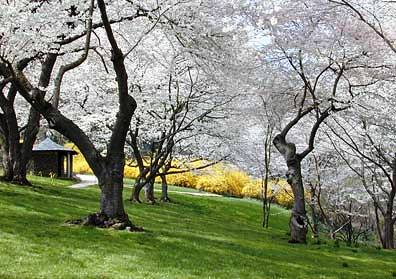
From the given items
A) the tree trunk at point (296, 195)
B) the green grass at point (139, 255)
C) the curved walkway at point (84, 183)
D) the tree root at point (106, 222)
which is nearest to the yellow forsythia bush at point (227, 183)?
the curved walkway at point (84, 183)

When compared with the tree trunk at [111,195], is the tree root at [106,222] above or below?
below

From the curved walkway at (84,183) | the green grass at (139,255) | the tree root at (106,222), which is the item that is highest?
the curved walkway at (84,183)

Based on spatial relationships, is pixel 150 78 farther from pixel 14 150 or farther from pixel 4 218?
pixel 4 218

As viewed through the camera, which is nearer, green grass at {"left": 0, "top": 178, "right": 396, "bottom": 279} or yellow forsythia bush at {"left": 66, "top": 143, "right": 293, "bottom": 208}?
green grass at {"left": 0, "top": 178, "right": 396, "bottom": 279}

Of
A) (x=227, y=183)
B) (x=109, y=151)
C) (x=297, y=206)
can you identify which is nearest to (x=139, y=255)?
(x=109, y=151)

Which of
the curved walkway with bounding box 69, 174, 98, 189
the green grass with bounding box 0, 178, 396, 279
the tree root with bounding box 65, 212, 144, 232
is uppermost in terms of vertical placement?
the curved walkway with bounding box 69, 174, 98, 189

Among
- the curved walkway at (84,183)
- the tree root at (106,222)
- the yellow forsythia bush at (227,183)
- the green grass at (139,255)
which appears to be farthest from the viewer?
the yellow forsythia bush at (227,183)

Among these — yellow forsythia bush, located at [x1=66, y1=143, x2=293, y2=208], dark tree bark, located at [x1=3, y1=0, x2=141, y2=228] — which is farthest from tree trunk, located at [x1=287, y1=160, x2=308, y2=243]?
yellow forsythia bush, located at [x1=66, y1=143, x2=293, y2=208]

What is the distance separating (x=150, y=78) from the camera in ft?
59.6

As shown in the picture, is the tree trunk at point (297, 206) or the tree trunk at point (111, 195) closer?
the tree trunk at point (111, 195)

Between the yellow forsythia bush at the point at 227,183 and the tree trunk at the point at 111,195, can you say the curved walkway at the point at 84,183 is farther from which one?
the tree trunk at the point at 111,195

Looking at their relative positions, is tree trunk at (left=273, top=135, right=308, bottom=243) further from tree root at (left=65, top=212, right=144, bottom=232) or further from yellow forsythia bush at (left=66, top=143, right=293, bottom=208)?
yellow forsythia bush at (left=66, top=143, right=293, bottom=208)

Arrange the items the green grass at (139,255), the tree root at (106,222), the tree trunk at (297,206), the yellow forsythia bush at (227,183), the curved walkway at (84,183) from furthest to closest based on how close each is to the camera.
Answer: the yellow forsythia bush at (227,183) → the curved walkway at (84,183) → the tree trunk at (297,206) → the tree root at (106,222) → the green grass at (139,255)

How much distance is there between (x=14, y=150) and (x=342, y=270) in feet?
35.2
